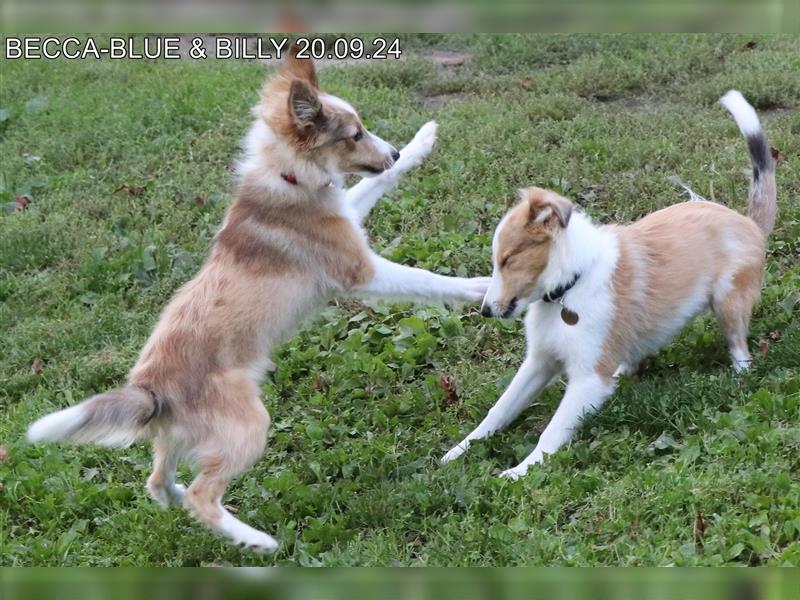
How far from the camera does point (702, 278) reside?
569 centimetres

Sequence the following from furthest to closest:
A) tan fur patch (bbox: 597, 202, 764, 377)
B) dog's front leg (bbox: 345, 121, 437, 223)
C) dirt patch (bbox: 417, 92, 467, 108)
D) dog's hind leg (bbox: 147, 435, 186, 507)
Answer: dirt patch (bbox: 417, 92, 467, 108)
dog's front leg (bbox: 345, 121, 437, 223)
tan fur patch (bbox: 597, 202, 764, 377)
dog's hind leg (bbox: 147, 435, 186, 507)

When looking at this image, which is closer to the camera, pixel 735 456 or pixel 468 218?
pixel 735 456

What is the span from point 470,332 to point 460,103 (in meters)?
3.87

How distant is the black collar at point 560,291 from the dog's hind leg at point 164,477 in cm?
216

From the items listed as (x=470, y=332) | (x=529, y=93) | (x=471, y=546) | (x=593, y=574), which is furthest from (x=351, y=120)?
(x=529, y=93)

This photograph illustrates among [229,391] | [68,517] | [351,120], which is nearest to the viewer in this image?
[229,391]

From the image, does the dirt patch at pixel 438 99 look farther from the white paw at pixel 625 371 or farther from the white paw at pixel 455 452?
the white paw at pixel 455 452

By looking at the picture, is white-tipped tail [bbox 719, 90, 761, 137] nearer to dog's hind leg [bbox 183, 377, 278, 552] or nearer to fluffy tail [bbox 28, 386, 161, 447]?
dog's hind leg [bbox 183, 377, 278, 552]

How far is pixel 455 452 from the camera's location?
5531 millimetres

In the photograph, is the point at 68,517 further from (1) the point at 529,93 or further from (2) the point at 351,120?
(1) the point at 529,93

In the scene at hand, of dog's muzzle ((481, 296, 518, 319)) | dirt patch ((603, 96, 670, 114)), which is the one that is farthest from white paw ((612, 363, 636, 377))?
dirt patch ((603, 96, 670, 114))

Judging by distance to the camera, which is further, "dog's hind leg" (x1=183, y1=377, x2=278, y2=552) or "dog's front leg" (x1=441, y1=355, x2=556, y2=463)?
"dog's front leg" (x1=441, y1=355, x2=556, y2=463)

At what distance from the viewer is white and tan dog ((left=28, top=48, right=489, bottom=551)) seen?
4863mm

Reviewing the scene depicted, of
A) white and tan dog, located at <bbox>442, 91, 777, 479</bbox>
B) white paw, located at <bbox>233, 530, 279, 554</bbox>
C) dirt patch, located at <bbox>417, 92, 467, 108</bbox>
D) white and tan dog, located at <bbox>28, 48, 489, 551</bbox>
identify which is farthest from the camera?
dirt patch, located at <bbox>417, 92, 467, 108</bbox>
